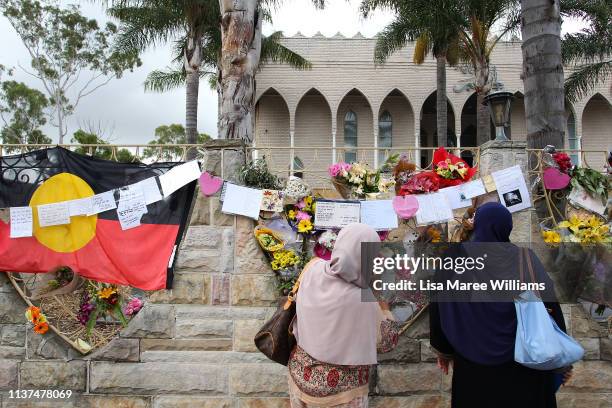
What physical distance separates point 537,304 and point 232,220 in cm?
256

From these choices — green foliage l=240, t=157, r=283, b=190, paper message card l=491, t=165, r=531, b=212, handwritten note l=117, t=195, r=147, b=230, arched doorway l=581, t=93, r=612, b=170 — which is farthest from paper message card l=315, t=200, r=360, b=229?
arched doorway l=581, t=93, r=612, b=170

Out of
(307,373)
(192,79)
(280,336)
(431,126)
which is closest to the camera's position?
(307,373)

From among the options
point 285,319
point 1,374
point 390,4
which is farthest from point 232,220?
point 390,4

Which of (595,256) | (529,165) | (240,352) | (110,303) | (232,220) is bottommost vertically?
(240,352)

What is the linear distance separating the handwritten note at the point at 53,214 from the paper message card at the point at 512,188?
371 centimetres

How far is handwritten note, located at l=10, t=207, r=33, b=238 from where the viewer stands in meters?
4.45

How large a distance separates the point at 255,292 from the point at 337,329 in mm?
1738

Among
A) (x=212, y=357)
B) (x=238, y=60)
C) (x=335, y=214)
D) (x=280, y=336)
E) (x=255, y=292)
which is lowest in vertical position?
(x=212, y=357)

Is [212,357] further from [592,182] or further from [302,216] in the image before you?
[592,182]

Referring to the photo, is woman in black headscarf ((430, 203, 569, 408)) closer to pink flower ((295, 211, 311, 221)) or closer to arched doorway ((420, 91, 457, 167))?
pink flower ((295, 211, 311, 221))

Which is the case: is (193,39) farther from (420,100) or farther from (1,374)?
(1,374)

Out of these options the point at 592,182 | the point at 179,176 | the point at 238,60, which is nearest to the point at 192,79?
the point at 238,60

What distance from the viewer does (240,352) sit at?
13.9 ft

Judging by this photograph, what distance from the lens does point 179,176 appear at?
4.37m
